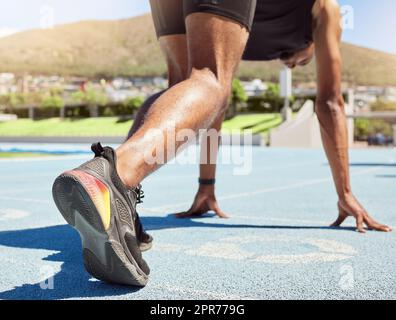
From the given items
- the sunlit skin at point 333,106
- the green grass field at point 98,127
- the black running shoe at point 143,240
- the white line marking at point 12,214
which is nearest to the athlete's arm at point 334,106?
the sunlit skin at point 333,106

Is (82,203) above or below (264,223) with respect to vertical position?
above

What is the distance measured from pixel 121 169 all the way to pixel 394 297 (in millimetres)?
917

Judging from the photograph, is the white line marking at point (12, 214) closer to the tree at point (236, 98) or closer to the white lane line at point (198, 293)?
the white lane line at point (198, 293)

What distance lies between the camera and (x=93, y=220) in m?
1.50

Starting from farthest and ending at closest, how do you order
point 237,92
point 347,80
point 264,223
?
point 347,80 < point 237,92 < point 264,223

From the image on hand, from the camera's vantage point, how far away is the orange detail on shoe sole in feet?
4.82

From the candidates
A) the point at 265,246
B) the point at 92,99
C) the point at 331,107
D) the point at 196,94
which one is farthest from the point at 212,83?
the point at 92,99

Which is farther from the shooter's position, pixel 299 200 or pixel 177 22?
pixel 299 200

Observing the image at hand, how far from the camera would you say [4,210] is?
161 inches

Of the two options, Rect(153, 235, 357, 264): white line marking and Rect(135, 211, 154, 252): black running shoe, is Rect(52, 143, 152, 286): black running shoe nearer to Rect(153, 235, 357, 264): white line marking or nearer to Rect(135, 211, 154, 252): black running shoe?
Rect(135, 211, 154, 252): black running shoe

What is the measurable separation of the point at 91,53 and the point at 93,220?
561ft

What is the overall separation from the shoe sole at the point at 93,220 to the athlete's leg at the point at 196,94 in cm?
15

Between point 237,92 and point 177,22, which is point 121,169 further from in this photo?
point 237,92

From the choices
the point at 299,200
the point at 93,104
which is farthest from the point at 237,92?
the point at 299,200
